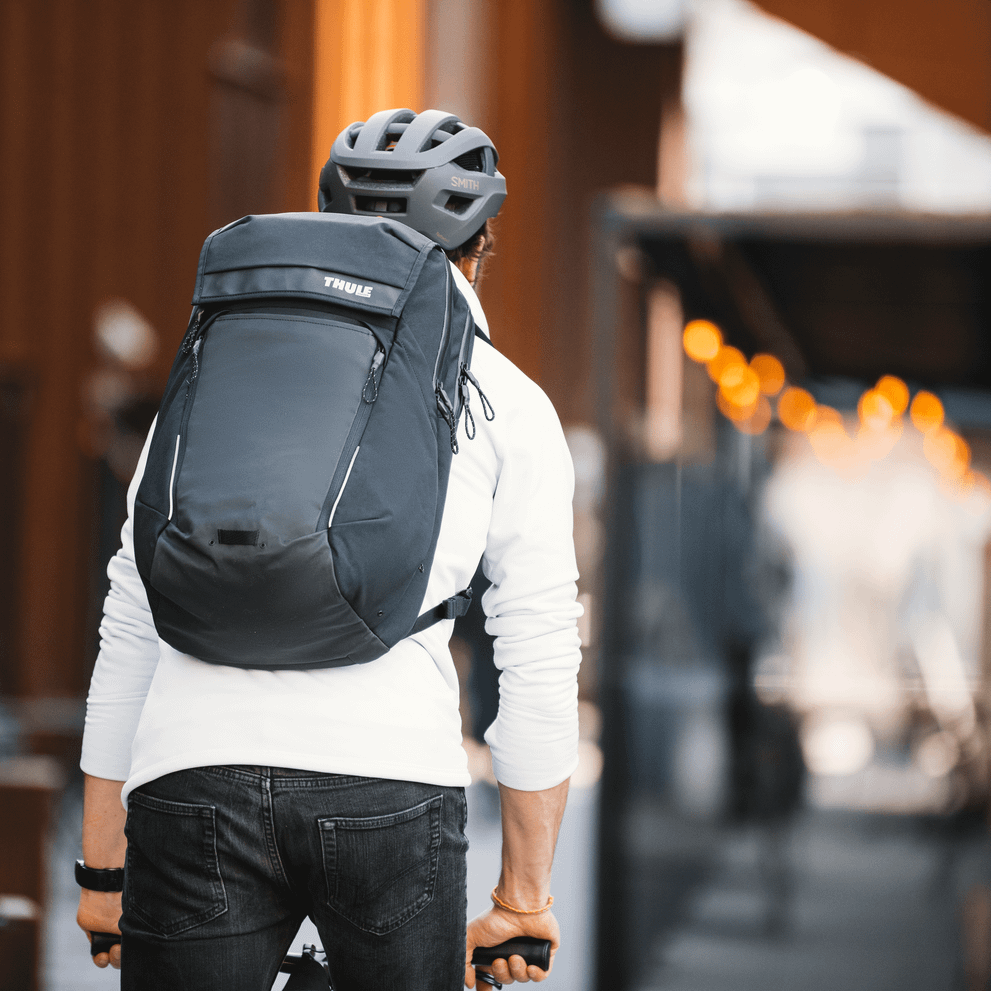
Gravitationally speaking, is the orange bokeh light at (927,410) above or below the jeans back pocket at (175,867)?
above

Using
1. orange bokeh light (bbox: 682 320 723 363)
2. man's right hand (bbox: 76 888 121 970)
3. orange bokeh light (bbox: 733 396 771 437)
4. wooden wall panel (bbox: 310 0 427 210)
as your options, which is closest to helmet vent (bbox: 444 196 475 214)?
man's right hand (bbox: 76 888 121 970)

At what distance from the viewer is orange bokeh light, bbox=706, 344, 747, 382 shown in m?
6.77

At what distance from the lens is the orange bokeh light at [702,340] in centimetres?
627

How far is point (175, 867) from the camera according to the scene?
58.2 inches

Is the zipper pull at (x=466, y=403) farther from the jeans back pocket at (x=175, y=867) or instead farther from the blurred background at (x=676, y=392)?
the blurred background at (x=676, y=392)

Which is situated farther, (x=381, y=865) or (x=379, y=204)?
(x=379, y=204)

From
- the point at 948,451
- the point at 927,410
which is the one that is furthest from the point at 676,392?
the point at 948,451

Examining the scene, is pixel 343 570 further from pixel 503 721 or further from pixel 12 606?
pixel 12 606

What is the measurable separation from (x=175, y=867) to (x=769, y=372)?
22.0 feet

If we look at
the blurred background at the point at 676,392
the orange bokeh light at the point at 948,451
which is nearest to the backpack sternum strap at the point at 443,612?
the blurred background at the point at 676,392

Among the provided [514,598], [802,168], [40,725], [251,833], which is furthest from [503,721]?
[40,725]

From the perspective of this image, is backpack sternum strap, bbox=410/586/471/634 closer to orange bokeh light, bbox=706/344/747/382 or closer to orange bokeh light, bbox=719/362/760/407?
orange bokeh light, bbox=706/344/747/382

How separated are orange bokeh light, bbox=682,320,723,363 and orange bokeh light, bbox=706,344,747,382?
0.04m

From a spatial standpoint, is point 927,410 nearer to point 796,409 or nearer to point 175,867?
point 796,409
